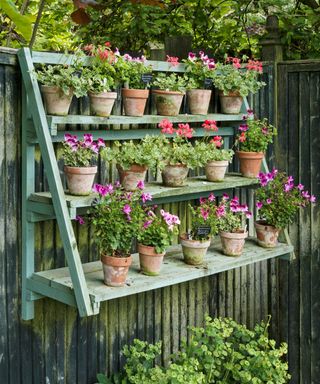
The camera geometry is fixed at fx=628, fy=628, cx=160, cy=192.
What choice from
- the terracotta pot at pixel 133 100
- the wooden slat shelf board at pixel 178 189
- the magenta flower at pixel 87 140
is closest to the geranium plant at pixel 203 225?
the wooden slat shelf board at pixel 178 189

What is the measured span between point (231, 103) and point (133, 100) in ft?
2.51

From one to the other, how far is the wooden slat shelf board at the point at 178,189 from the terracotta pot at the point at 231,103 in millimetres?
385

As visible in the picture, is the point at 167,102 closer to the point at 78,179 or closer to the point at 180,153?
the point at 180,153

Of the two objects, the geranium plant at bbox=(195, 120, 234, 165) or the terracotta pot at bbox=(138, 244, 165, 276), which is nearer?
the terracotta pot at bbox=(138, 244, 165, 276)

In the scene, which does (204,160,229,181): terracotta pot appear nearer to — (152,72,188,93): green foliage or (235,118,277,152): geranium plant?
(235,118,277,152): geranium plant

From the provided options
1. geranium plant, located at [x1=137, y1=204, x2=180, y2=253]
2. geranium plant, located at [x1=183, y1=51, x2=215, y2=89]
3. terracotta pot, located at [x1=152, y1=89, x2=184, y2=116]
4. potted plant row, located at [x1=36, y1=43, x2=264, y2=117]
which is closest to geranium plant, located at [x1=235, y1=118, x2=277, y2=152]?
potted plant row, located at [x1=36, y1=43, x2=264, y2=117]

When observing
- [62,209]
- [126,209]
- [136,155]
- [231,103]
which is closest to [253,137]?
[231,103]

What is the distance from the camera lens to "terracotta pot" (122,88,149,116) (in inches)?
123

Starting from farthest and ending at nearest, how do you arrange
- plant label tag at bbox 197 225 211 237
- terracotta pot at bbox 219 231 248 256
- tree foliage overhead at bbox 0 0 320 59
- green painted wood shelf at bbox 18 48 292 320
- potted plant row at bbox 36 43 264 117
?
tree foliage overhead at bbox 0 0 320 59
terracotta pot at bbox 219 231 248 256
plant label tag at bbox 197 225 211 237
potted plant row at bbox 36 43 264 117
green painted wood shelf at bbox 18 48 292 320

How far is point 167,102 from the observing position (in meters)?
3.29

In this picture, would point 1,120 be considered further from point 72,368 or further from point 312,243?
point 312,243

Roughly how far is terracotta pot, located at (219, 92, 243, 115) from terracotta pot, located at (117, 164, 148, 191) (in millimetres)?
873

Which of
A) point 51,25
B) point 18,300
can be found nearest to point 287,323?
point 18,300

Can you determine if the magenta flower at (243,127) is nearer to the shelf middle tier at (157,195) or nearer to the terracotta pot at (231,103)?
the terracotta pot at (231,103)
